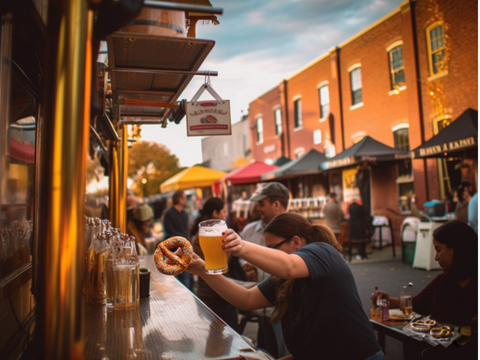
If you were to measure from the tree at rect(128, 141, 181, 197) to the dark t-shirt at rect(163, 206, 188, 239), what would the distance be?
29.2 metres

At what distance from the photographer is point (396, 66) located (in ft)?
50.9

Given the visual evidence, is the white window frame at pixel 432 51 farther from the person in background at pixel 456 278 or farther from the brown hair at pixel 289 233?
the brown hair at pixel 289 233

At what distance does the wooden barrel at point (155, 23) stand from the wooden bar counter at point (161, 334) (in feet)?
4.43

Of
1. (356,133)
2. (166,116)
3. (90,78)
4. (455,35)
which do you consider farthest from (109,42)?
(356,133)

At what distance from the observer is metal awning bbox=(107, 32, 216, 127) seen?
6.28 feet

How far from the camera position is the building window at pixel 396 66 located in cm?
1530

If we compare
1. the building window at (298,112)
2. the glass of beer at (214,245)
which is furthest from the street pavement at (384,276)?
the building window at (298,112)

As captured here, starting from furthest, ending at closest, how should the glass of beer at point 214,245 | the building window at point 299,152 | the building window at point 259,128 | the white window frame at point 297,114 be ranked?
the building window at point 259,128 < the white window frame at point 297,114 < the building window at point 299,152 < the glass of beer at point 214,245

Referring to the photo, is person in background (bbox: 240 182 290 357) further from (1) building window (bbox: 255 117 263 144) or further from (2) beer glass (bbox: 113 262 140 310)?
(1) building window (bbox: 255 117 263 144)

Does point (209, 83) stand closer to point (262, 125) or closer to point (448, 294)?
point (448, 294)

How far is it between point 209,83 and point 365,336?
1.88 meters

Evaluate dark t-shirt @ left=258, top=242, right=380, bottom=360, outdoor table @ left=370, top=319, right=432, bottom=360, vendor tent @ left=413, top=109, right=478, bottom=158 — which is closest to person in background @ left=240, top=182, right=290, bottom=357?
outdoor table @ left=370, top=319, right=432, bottom=360

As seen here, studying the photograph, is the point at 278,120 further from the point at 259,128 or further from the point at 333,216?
the point at 333,216

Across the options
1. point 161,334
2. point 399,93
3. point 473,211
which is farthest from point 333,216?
point 161,334
